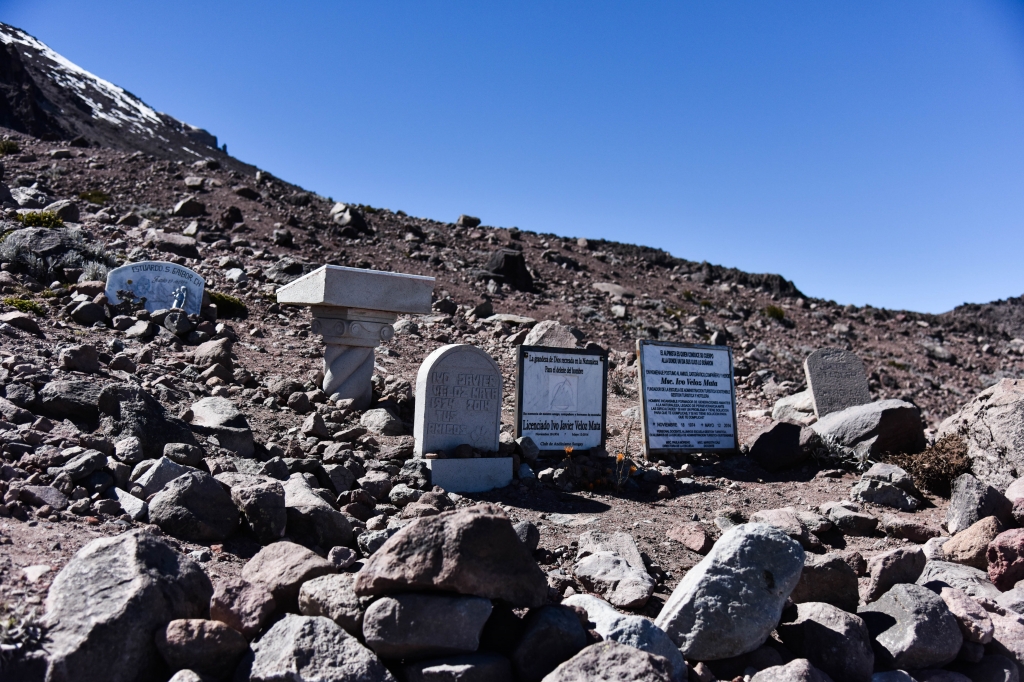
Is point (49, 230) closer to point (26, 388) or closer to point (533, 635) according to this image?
point (26, 388)

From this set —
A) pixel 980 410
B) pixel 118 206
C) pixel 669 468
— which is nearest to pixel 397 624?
pixel 669 468

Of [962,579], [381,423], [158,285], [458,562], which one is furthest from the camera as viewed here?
[158,285]

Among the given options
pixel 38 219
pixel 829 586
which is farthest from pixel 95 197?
pixel 829 586

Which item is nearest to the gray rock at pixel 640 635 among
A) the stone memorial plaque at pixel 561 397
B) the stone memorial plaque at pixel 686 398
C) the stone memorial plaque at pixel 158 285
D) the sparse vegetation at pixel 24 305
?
the stone memorial plaque at pixel 561 397

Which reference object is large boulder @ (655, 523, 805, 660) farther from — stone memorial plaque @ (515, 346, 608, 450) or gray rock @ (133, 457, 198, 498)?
stone memorial plaque @ (515, 346, 608, 450)

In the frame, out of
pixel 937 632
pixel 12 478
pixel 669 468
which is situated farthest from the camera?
pixel 669 468

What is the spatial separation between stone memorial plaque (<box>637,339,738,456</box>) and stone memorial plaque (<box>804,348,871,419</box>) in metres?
1.75

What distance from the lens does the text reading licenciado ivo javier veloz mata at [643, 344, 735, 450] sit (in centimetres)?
861

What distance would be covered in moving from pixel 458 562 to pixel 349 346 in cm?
568

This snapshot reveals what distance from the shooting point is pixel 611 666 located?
10.2ft

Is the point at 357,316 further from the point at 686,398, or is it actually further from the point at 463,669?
the point at 463,669

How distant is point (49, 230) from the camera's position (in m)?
11.9

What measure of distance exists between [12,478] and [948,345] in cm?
2742

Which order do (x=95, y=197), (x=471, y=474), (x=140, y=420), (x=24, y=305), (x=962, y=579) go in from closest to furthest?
(x=962, y=579) < (x=140, y=420) < (x=471, y=474) < (x=24, y=305) < (x=95, y=197)
